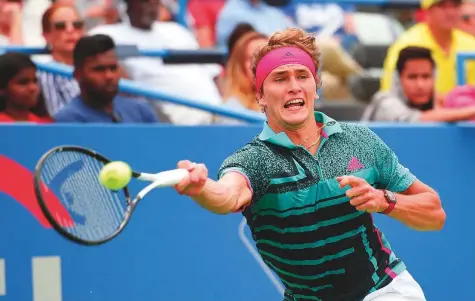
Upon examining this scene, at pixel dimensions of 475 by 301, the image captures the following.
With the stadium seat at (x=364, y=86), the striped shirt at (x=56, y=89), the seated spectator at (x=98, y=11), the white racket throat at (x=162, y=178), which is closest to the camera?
the white racket throat at (x=162, y=178)

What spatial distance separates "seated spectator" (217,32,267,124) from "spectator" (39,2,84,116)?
1.02m

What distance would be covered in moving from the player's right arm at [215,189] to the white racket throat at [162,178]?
0.02 m

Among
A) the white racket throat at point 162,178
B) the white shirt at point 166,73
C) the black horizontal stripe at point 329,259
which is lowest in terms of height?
the black horizontal stripe at point 329,259

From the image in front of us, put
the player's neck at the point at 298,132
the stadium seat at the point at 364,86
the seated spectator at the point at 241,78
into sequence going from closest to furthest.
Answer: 1. the player's neck at the point at 298,132
2. the seated spectator at the point at 241,78
3. the stadium seat at the point at 364,86

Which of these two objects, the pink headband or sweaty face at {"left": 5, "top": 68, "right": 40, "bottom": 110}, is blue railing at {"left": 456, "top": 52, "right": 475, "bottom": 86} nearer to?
sweaty face at {"left": 5, "top": 68, "right": 40, "bottom": 110}

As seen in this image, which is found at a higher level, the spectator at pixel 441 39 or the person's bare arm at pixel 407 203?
A: the spectator at pixel 441 39

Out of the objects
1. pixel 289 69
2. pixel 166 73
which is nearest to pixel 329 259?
pixel 289 69

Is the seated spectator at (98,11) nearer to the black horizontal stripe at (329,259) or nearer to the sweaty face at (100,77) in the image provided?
the sweaty face at (100,77)

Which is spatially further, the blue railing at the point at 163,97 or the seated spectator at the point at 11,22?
the seated spectator at the point at 11,22

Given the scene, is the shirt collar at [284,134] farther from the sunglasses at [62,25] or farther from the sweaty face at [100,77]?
the sunglasses at [62,25]

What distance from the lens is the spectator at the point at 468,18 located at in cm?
965

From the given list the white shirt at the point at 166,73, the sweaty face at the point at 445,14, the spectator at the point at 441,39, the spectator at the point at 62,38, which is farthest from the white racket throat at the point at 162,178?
the sweaty face at the point at 445,14

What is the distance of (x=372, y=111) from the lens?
7.09 metres

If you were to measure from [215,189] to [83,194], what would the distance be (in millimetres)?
516
